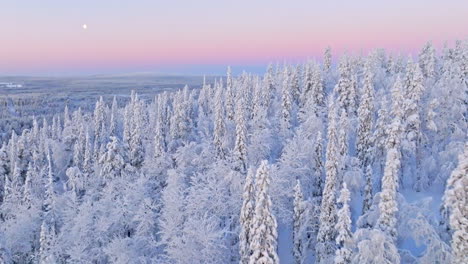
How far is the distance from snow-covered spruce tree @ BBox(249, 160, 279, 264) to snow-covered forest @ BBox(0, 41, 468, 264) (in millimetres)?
82

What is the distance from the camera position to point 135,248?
38.5m

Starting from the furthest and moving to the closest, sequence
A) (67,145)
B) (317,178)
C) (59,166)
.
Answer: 1. (67,145)
2. (59,166)
3. (317,178)

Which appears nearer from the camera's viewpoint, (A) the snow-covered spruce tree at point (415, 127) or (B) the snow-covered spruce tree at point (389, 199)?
(B) the snow-covered spruce tree at point (389, 199)

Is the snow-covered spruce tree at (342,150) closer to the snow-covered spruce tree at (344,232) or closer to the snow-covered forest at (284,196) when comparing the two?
the snow-covered forest at (284,196)

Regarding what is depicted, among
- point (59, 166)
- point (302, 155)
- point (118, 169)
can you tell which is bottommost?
point (59, 166)

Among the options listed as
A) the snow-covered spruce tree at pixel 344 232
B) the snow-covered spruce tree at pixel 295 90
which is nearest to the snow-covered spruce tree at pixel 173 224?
the snow-covered spruce tree at pixel 344 232

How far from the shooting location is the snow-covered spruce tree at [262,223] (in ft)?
87.6

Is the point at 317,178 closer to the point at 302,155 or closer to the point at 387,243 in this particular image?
the point at 302,155

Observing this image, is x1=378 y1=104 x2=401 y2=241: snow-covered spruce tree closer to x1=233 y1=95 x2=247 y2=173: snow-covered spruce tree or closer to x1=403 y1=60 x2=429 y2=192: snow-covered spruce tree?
x1=403 y1=60 x2=429 y2=192: snow-covered spruce tree

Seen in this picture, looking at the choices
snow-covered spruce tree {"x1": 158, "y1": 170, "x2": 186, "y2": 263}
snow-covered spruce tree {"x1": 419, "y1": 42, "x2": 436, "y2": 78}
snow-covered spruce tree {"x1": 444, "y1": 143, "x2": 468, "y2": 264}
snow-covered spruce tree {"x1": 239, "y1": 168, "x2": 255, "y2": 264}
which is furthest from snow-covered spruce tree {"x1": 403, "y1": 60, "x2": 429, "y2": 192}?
snow-covered spruce tree {"x1": 419, "y1": 42, "x2": 436, "y2": 78}

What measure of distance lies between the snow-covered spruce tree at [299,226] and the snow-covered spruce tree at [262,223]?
723 cm

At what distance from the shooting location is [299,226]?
35750 mm

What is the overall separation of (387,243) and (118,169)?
39646 mm

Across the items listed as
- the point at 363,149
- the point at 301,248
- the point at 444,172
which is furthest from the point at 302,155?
the point at 444,172
